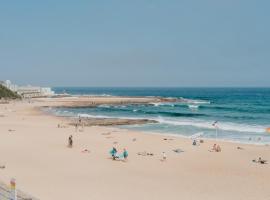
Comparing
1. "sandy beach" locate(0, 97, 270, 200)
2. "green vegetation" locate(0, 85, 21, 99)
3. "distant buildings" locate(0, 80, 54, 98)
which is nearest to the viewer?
"sandy beach" locate(0, 97, 270, 200)

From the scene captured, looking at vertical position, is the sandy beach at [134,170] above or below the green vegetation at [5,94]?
below

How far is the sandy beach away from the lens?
15.9 m

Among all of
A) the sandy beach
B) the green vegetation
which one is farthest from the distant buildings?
the sandy beach

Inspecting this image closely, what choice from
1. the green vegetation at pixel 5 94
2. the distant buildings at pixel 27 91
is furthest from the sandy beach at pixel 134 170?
the distant buildings at pixel 27 91

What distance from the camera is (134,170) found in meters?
20.5

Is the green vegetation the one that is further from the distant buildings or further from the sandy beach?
the sandy beach

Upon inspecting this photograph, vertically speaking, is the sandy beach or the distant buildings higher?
the distant buildings

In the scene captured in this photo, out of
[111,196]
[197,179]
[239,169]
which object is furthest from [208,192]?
[239,169]

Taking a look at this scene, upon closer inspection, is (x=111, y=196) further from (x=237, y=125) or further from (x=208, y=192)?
(x=237, y=125)

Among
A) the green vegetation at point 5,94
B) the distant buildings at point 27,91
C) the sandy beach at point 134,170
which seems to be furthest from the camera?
the distant buildings at point 27,91

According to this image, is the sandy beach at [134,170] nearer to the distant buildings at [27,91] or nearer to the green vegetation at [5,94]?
the green vegetation at [5,94]

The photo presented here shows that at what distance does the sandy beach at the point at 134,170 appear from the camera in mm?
15922

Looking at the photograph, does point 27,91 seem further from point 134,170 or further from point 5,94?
point 134,170

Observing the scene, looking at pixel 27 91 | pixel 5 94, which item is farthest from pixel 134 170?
pixel 27 91
